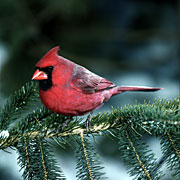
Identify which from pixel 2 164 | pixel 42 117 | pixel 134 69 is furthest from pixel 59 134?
pixel 134 69

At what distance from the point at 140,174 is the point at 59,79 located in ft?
3.15

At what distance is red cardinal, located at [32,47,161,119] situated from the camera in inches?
90.0

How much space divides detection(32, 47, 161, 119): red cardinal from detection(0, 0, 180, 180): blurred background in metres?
0.70

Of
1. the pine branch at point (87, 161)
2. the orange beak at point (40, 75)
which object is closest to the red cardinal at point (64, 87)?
the orange beak at point (40, 75)

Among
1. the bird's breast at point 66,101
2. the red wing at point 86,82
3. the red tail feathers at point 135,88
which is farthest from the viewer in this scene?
the red tail feathers at point 135,88

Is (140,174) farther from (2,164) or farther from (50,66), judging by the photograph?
(2,164)

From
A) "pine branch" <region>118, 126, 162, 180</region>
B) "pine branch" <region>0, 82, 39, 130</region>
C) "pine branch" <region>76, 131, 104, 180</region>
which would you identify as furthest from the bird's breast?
"pine branch" <region>118, 126, 162, 180</region>

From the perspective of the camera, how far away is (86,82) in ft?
8.46

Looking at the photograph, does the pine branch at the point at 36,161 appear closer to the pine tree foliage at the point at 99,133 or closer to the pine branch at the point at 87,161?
the pine tree foliage at the point at 99,133

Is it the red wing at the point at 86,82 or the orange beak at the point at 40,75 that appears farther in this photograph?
the red wing at the point at 86,82

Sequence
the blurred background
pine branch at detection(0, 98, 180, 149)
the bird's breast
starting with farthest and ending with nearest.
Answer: the blurred background, the bird's breast, pine branch at detection(0, 98, 180, 149)

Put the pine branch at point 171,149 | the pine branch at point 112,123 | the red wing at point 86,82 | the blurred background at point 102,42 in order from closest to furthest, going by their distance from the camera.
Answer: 1. the pine branch at point 171,149
2. the pine branch at point 112,123
3. the red wing at point 86,82
4. the blurred background at point 102,42

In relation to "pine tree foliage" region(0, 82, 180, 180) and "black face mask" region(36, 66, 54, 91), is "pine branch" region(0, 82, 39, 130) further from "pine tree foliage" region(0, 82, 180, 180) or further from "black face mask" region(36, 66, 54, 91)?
"black face mask" region(36, 66, 54, 91)

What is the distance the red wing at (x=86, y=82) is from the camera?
2471 mm
